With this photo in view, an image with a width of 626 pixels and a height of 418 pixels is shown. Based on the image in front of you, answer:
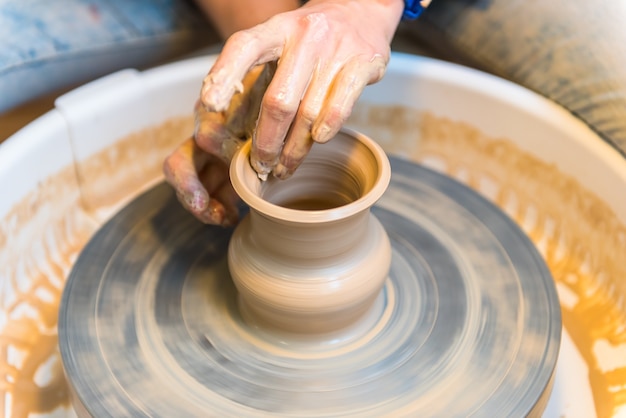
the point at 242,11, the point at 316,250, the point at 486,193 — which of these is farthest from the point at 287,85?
the point at 486,193

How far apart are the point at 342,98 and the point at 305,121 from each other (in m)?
0.06

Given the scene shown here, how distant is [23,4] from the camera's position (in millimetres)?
1689

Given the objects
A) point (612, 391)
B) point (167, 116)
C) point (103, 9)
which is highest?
point (103, 9)

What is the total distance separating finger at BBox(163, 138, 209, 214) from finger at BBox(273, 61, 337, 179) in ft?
0.67

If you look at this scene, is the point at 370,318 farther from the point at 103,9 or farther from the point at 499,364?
the point at 103,9

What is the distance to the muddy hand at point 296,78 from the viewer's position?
911 millimetres

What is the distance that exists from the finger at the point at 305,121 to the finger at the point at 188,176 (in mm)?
205

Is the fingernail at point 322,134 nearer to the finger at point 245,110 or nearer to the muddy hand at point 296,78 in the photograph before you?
the muddy hand at point 296,78

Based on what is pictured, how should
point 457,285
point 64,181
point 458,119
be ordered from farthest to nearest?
1. point 458,119
2. point 64,181
3. point 457,285

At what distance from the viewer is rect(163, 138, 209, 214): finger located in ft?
3.77

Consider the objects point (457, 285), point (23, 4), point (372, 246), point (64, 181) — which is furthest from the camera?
point (23, 4)

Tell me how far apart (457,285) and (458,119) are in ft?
1.80

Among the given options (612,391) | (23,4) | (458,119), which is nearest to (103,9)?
(23,4)

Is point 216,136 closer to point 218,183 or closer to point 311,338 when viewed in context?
point 218,183
